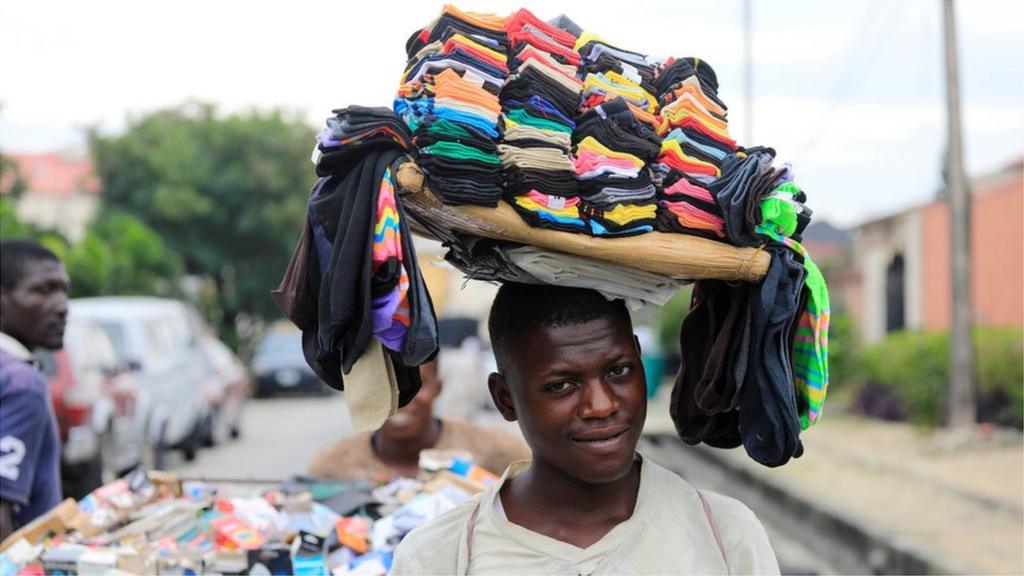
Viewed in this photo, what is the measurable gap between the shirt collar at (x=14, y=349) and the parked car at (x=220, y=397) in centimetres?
1268

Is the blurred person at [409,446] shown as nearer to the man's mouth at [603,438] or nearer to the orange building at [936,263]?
the man's mouth at [603,438]

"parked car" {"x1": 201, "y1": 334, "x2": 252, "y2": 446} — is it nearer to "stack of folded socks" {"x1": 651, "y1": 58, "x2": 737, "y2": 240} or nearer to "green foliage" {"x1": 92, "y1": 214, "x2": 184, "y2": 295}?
"green foliage" {"x1": 92, "y1": 214, "x2": 184, "y2": 295}

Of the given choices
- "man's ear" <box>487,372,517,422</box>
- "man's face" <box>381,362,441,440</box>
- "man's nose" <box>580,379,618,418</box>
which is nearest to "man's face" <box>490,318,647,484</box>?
"man's nose" <box>580,379,618,418</box>

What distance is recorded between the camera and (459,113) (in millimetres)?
2461

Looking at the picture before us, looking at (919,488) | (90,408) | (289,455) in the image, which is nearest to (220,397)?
(289,455)

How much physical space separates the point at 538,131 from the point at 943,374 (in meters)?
16.3

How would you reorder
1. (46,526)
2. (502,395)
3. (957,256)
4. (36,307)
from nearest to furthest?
(502,395), (46,526), (36,307), (957,256)

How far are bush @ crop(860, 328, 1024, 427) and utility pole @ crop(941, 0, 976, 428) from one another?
0.85m

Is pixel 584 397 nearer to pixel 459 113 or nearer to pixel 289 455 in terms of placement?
pixel 459 113

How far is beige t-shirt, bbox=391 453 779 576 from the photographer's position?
2.53 metres

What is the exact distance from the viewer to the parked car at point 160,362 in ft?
44.4

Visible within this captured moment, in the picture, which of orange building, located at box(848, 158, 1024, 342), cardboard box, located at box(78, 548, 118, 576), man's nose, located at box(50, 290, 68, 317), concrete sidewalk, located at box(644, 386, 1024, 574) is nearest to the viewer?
cardboard box, located at box(78, 548, 118, 576)

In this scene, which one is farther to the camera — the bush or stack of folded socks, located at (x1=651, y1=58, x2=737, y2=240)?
the bush

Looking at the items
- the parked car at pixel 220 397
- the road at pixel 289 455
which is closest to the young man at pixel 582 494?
the road at pixel 289 455
